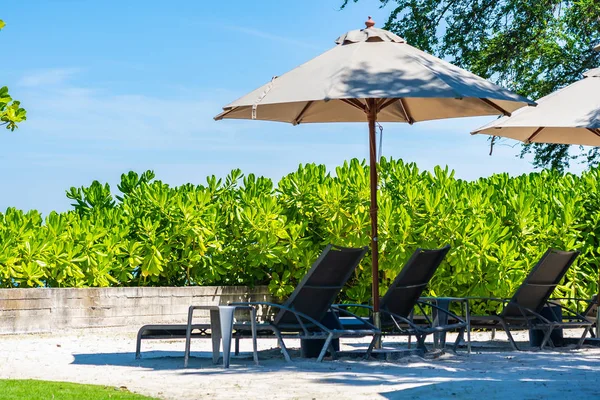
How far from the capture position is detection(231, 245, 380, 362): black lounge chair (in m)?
7.29

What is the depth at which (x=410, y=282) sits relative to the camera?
800 centimetres

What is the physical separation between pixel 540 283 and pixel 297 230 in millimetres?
4150

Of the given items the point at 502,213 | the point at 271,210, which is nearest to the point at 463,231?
the point at 502,213

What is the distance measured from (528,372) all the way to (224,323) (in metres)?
2.49

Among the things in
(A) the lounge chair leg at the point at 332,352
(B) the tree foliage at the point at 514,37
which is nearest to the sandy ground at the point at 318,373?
(A) the lounge chair leg at the point at 332,352

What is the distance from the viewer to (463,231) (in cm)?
1151

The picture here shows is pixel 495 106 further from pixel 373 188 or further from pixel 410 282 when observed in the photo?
pixel 410 282

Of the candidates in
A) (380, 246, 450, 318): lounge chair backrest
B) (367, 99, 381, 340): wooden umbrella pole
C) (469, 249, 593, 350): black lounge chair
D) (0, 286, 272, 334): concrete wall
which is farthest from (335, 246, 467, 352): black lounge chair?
(0, 286, 272, 334): concrete wall

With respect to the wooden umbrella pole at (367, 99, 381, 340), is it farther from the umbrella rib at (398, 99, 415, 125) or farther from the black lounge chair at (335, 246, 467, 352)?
the umbrella rib at (398, 99, 415, 125)

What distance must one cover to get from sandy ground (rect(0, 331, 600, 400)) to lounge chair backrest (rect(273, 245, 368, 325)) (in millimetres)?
437

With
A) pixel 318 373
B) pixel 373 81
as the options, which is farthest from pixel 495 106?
pixel 318 373

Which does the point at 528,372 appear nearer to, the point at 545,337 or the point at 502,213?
the point at 545,337

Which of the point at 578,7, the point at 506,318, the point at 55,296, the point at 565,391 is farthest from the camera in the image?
the point at 578,7

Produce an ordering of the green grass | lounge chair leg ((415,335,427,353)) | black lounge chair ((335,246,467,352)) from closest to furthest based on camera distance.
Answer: the green grass
black lounge chair ((335,246,467,352))
lounge chair leg ((415,335,427,353))
